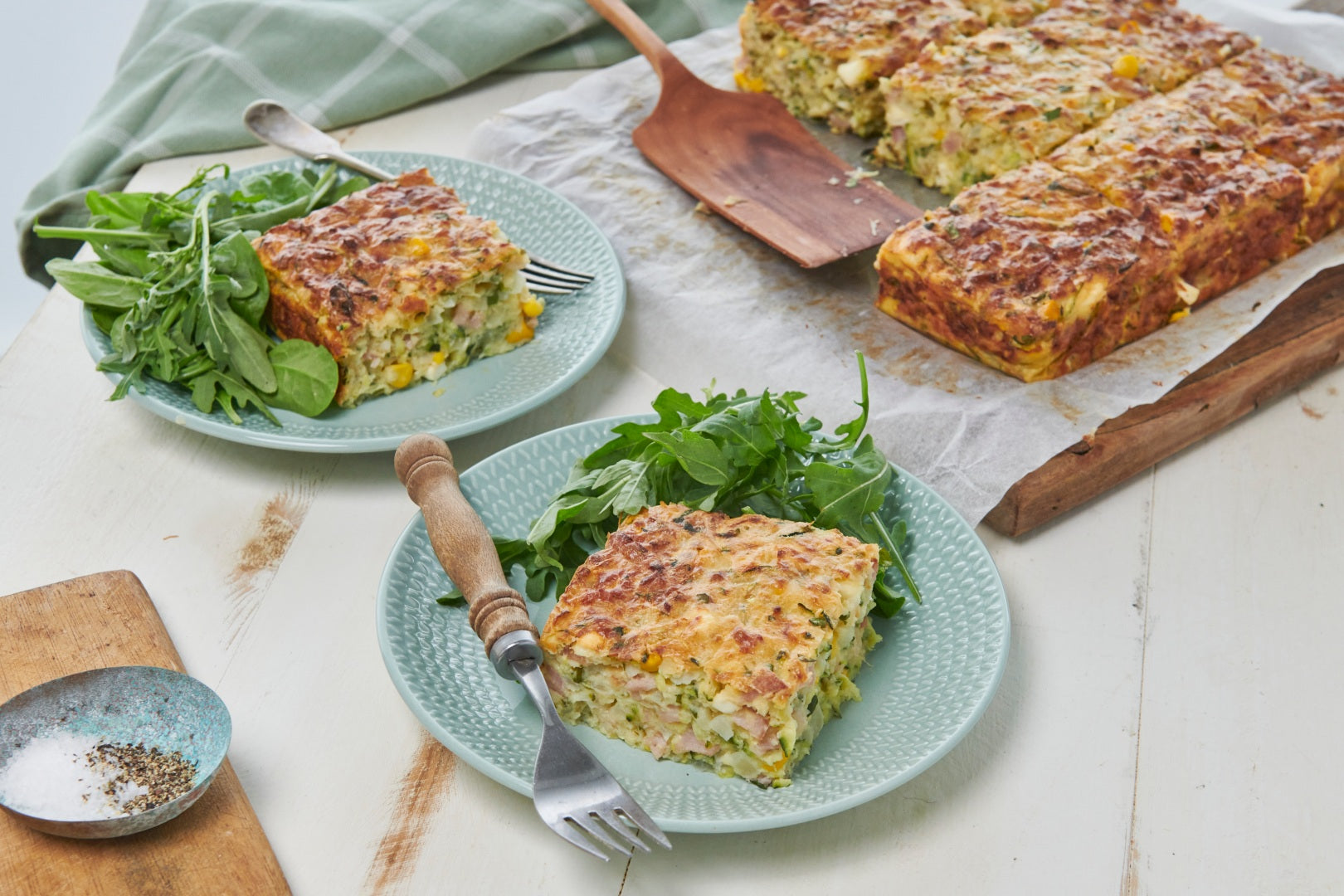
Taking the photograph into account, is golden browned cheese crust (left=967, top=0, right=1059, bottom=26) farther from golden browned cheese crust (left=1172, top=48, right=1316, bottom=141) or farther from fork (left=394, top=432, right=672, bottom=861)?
fork (left=394, top=432, right=672, bottom=861)

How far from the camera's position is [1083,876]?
213cm

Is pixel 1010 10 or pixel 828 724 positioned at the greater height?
pixel 1010 10

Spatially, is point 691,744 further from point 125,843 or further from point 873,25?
point 873,25

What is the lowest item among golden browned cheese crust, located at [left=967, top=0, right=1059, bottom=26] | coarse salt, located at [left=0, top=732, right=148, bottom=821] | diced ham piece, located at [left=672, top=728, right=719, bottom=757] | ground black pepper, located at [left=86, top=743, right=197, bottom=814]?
diced ham piece, located at [left=672, top=728, right=719, bottom=757]

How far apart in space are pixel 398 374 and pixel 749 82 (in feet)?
6.76

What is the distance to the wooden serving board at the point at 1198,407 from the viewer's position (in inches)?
112

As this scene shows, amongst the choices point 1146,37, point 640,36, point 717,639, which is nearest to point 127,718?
point 717,639

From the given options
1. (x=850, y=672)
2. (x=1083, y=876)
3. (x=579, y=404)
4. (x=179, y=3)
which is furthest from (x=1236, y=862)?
(x=179, y=3)

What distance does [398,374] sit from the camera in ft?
10.4

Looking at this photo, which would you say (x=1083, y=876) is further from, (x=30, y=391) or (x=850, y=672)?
(x=30, y=391)

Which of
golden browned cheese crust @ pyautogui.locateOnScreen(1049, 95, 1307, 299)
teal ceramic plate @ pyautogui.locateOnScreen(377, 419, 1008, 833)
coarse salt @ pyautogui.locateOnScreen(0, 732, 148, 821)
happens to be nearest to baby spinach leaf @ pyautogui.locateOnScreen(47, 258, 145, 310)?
teal ceramic plate @ pyautogui.locateOnScreen(377, 419, 1008, 833)

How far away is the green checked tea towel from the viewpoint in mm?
4270

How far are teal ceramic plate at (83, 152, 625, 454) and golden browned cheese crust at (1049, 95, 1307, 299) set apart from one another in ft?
4.70

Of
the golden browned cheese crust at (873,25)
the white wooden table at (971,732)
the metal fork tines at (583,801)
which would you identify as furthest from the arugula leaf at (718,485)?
the golden browned cheese crust at (873,25)
